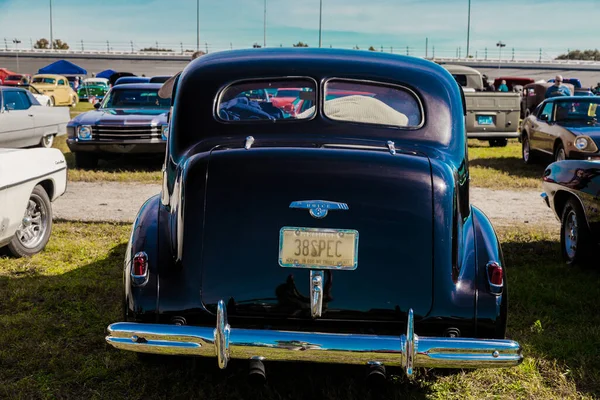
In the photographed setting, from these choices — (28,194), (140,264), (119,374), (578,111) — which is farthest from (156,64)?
(140,264)

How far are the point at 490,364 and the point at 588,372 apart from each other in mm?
1247

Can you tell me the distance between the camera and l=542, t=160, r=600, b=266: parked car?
5.63 m

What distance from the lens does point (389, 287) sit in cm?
321

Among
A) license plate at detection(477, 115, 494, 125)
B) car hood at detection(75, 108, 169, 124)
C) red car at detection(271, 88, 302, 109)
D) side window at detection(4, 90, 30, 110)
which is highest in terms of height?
red car at detection(271, 88, 302, 109)

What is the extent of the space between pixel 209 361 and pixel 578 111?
408 inches

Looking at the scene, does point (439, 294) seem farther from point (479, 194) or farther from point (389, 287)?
point (479, 194)

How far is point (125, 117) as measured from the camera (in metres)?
12.1

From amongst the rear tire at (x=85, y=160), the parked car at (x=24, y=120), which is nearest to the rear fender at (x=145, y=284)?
the rear tire at (x=85, y=160)

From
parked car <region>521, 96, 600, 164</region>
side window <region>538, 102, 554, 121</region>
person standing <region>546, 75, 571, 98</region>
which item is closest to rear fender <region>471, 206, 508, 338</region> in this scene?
parked car <region>521, 96, 600, 164</region>

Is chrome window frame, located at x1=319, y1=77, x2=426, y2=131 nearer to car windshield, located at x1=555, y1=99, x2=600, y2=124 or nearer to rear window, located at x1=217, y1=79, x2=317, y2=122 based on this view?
rear window, located at x1=217, y1=79, x2=317, y2=122

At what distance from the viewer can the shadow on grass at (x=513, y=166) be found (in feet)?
41.8

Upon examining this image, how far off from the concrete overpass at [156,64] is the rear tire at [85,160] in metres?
63.8

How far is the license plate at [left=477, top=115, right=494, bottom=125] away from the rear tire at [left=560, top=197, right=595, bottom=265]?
10419 mm

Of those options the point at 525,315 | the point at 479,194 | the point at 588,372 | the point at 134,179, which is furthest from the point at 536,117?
the point at 588,372
